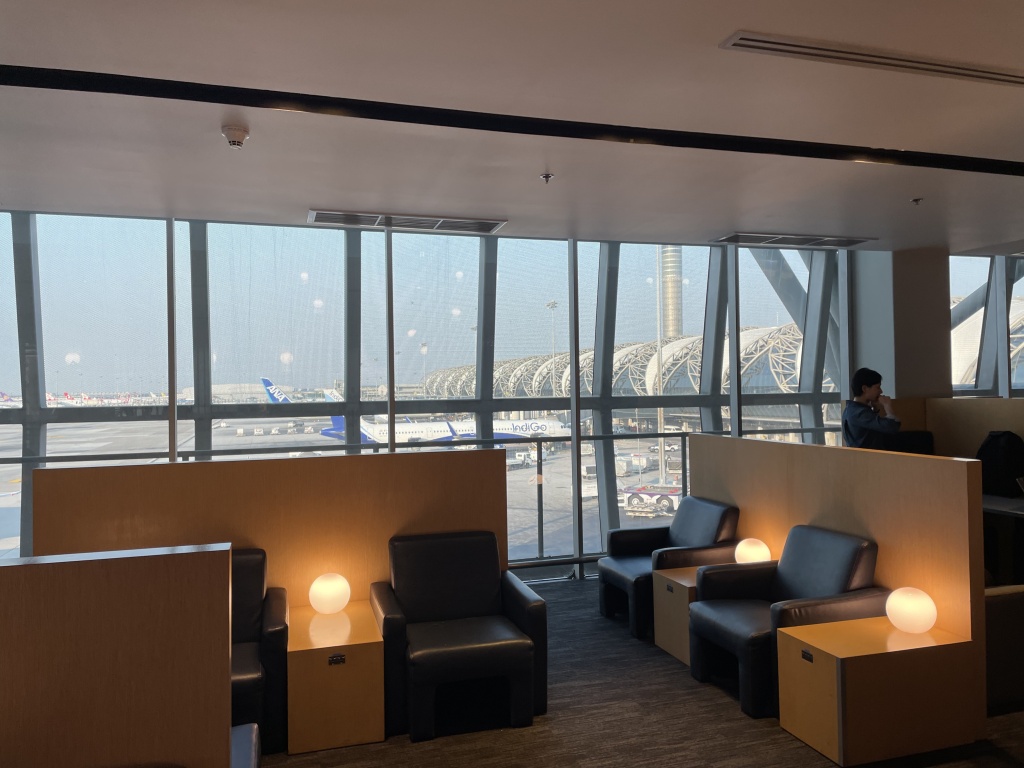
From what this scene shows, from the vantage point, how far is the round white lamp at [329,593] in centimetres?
377

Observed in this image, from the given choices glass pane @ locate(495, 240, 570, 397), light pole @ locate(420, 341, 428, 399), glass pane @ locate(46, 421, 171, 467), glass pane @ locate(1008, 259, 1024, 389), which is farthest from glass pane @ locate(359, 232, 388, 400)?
glass pane @ locate(1008, 259, 1024, 389)

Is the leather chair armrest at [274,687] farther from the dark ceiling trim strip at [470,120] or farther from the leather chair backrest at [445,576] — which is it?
the dark ceiling trim strip at [470,120]

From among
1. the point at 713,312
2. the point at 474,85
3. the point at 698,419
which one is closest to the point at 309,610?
the point at 474,85

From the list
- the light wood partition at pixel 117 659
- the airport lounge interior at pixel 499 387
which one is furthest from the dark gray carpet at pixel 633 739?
the light wood partition at pixel 117 659

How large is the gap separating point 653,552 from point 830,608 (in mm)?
1385

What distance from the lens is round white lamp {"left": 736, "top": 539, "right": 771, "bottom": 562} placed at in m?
4.34

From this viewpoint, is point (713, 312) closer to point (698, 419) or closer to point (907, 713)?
point (698, 419)

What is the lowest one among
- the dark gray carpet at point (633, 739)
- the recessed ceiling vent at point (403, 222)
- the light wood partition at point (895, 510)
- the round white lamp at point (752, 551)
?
the dark gray carpet at point (633, 739)

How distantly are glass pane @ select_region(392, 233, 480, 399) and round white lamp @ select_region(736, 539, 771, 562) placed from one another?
263 centimetres

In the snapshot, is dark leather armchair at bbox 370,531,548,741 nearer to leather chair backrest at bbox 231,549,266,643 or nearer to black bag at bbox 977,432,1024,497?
leather chair backrest at bbox 231,549,266,643

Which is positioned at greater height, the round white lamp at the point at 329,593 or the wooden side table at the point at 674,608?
the round white lamp at the point at 329,593

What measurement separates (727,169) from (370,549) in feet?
9.68

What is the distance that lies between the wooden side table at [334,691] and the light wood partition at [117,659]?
1530mm

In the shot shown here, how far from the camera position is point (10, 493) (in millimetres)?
5148
